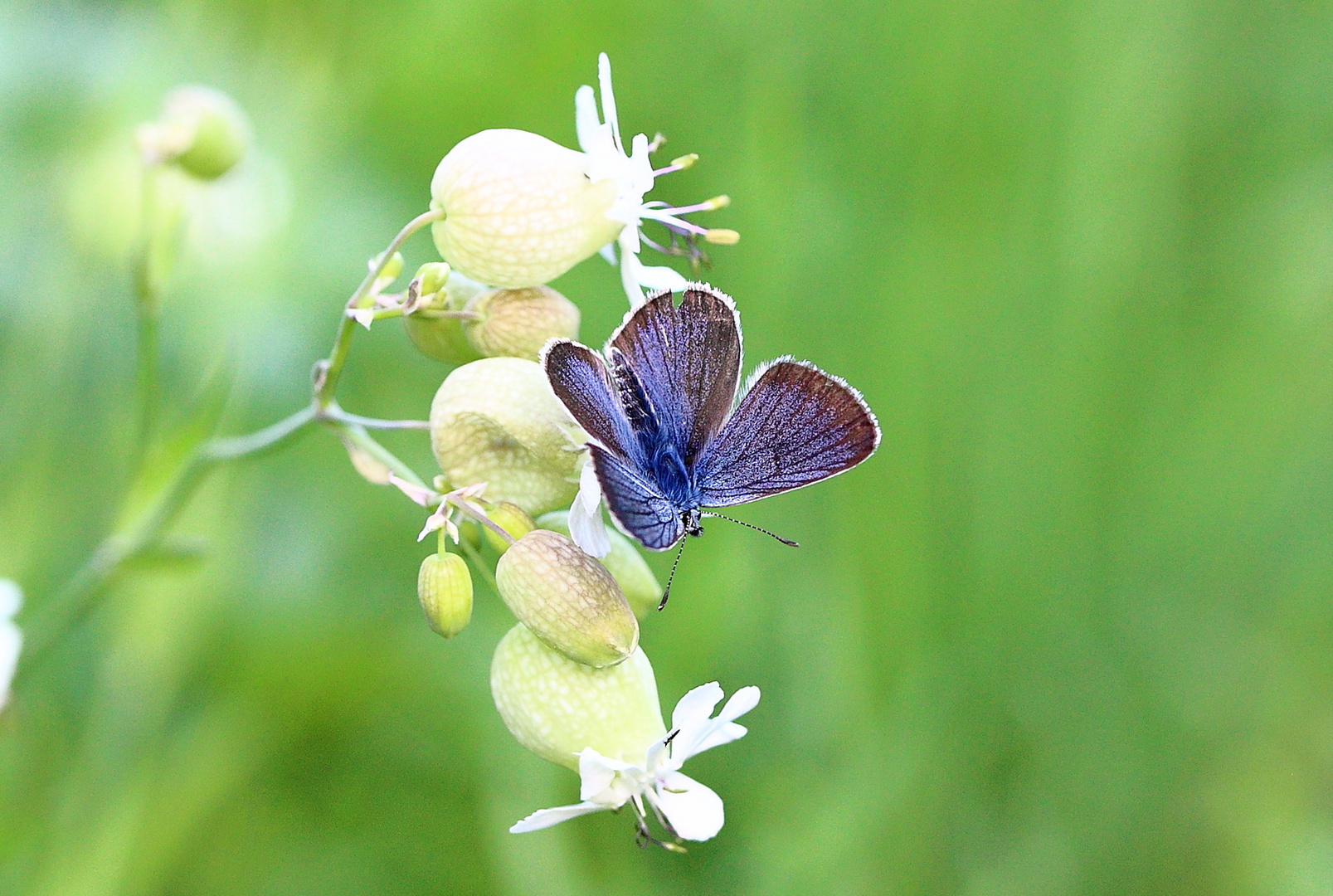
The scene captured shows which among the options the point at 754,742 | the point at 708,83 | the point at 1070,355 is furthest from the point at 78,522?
the point at 1070,355

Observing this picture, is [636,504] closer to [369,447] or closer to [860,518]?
[369,447]

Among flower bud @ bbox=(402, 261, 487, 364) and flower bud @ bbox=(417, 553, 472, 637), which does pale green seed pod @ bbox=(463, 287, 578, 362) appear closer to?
flower bud @ bbox=(402, 261, 487, 364)

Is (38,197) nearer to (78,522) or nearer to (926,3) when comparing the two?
(78,522)

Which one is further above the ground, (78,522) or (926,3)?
(926,3)

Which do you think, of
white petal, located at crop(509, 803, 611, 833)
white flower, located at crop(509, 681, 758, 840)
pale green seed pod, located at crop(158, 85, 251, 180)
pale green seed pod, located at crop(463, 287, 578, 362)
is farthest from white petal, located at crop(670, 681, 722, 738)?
pale green seed pod, located at crop(158, 85, 251, 180)

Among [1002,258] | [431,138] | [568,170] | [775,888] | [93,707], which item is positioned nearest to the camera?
[568,170]

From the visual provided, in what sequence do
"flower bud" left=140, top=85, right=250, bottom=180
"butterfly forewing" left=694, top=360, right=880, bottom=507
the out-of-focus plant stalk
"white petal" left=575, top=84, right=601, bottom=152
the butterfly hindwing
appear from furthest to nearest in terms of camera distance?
"flower bud" left=140, top=85, right=250, bottom=180, the out-of-focus plant stalk, "white petal" left=575, top=84, right=601, bottom=152, "butterfly forewing" left=694, top=360, right=880, bottom=507, the butterfly hindwing
